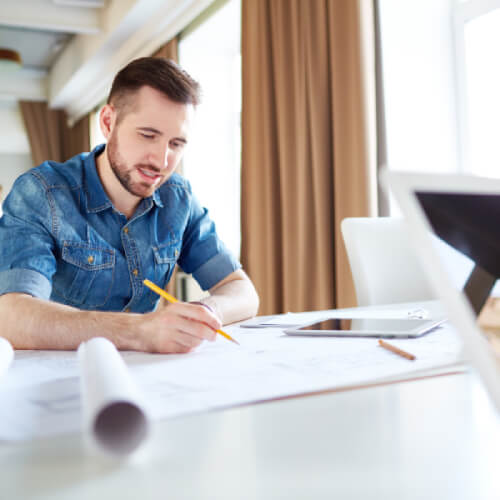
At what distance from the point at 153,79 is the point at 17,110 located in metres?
6.78

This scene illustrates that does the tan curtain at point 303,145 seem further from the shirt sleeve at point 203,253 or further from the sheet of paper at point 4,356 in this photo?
the sheet of paper at point 4,356

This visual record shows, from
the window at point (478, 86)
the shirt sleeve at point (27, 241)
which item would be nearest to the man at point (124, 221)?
the shirt sleeve at point (27, 241)

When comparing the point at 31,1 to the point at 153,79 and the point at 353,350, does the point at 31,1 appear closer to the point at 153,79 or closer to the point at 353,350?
the point at 153,79

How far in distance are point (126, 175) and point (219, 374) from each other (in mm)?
941

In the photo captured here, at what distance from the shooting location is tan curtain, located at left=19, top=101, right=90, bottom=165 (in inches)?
271

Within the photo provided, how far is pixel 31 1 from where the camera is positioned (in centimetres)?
425

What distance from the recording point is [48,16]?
4.32m

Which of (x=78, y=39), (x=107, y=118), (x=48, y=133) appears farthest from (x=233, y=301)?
(x=48, y=133)

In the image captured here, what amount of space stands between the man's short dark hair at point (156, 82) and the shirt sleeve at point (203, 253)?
0.32m

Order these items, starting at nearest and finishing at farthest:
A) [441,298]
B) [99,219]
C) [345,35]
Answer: [441,298], [99,219], [345,35]

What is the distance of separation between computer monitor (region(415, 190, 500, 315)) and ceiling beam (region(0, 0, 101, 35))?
4.53 m

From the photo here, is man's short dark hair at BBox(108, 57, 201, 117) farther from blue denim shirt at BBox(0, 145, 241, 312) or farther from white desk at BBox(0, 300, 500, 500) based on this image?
white desk at BBox(0, 300, 500, 500)

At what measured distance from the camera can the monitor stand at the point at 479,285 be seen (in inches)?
21.8

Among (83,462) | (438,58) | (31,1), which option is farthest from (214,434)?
(31,1)
